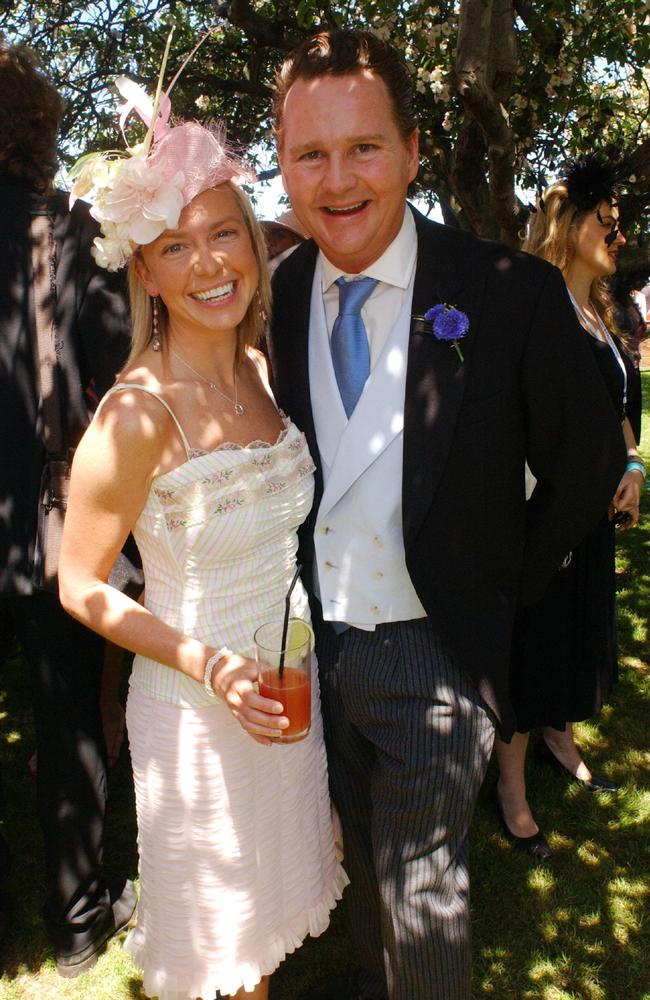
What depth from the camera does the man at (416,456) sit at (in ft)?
6.55

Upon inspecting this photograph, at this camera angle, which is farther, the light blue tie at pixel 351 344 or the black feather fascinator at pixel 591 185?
the black feather fascinator at pixel 591 185

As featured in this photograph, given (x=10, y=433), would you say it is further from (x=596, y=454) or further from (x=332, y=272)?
(x=596, y=454)

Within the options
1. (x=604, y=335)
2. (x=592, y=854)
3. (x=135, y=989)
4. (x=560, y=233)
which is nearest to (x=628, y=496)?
(x=604, y=335)

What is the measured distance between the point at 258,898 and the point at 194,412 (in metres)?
1.23

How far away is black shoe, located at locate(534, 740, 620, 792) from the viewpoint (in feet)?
11.7

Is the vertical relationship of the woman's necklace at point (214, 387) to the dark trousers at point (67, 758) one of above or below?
above

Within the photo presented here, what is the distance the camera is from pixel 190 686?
2.05 meters

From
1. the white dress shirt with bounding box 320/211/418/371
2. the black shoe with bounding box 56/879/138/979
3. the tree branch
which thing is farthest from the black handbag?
the tree branch

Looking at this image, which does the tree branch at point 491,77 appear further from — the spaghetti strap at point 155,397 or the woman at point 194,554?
the spaghetti strap at point 155,397

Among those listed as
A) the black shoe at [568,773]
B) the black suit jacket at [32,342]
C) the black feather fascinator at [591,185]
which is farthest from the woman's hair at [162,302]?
the black shoe at [568,773]

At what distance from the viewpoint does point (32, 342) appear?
2.45 m

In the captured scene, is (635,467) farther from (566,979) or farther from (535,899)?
(566,979)

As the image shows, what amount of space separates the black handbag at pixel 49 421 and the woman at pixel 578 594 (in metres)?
1.61

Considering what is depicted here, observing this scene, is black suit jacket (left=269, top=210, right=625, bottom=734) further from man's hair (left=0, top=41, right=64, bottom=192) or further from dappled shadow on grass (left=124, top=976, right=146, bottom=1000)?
dappled shadow on grass (left=124, top=976, right=146, bottom=1000)
